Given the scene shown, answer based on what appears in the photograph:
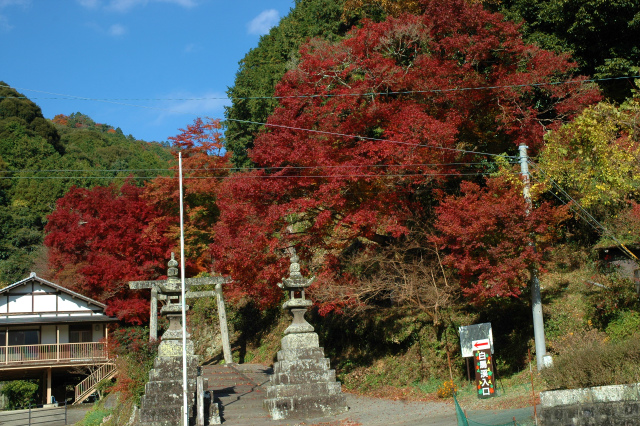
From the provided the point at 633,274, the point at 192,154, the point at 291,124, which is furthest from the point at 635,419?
the point at 192,154

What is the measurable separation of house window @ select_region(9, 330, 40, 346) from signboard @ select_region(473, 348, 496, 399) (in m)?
26.7

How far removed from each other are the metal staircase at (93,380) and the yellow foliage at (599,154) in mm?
24324

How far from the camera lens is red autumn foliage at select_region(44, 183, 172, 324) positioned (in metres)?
30.8

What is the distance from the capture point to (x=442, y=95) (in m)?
20.3

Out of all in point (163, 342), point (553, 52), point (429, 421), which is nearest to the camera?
point (429, 421)

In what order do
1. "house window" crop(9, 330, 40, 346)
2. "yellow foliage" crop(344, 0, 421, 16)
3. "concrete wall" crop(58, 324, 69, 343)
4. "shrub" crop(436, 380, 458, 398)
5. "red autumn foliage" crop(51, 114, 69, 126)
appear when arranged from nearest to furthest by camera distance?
"shrub" crop(436, 380, 458, 398) → "yellow foliage" crop(344, 0, 421, 16) → "house window" crop(9, 330, 40, 346) → "concrete wall" crop(58, 324, 69, 343) → "red autumn foliage" crop(51, 114, 69, 126)

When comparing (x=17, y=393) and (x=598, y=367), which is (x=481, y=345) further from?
(x=17, y=393)

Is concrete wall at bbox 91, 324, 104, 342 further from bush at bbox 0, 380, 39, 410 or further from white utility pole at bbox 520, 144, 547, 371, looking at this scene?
white utility pole at bbox 520, 144, 547, 371

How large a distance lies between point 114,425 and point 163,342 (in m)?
3.31

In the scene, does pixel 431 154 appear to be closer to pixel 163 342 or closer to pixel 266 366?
pixel 163 342

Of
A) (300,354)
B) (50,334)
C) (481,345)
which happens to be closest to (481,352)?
(481,345)

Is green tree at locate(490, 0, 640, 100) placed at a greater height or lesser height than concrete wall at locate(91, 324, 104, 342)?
greater

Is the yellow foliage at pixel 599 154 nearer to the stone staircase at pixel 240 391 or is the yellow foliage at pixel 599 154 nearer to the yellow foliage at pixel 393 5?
the stone staircase at pixel 240 391

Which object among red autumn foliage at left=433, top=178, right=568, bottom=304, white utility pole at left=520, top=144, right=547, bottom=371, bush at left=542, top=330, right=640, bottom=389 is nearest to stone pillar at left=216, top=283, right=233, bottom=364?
A: red autumn foliage at left=433, top=178, right=568, bottom=304
